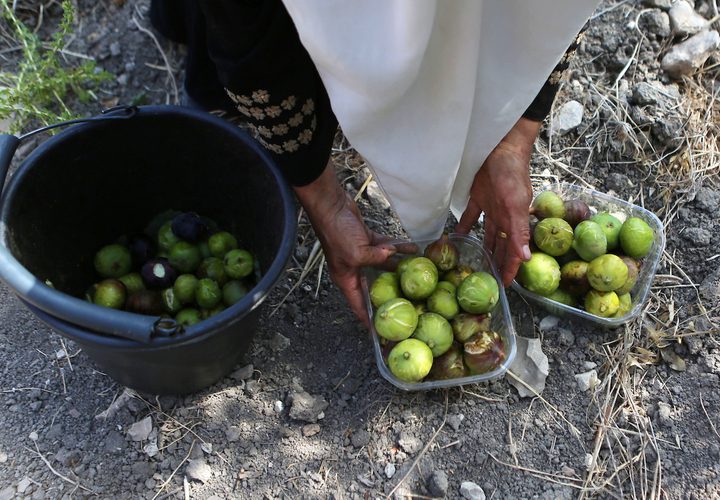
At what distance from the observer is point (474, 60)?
1737mm

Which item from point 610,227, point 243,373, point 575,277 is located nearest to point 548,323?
point 575,277

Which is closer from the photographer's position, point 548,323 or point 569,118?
point 548,323

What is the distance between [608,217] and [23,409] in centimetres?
232

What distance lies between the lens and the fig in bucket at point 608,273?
7.72 ft

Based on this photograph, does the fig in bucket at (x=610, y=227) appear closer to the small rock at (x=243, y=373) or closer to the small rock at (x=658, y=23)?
the small rock at (x=658, y=23)

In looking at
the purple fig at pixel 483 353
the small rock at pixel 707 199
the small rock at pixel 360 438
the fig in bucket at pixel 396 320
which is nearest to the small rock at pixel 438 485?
the small rock at pixel 360 438

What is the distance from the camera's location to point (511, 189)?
2.21 meters

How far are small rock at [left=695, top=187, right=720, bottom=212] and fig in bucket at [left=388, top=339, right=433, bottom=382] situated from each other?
1.45 m

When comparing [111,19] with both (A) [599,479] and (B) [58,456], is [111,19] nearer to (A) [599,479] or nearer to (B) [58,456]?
(B) [58,456]

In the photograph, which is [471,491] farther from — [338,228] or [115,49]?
[115,49]

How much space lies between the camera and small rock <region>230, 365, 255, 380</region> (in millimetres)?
Answer: 2445

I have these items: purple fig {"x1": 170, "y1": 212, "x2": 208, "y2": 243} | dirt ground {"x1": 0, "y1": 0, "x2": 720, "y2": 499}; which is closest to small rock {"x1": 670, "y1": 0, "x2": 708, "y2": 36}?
dirt ground {"x1": 0, "y1": 0, "x2": 720, "y2": 499}

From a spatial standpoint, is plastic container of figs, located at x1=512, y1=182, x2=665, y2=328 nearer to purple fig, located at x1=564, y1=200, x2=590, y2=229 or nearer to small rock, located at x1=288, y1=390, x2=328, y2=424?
purple fig, located at x1=564, y1=200, x2=590, y2=229

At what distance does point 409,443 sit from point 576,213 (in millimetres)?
1105
